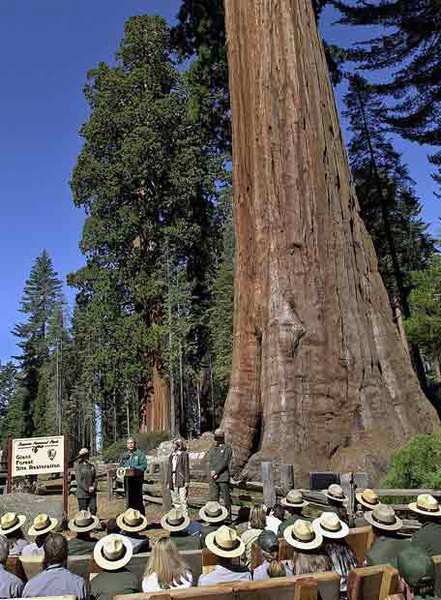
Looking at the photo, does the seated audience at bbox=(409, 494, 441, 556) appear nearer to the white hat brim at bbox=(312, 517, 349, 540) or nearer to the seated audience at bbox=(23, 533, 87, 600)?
the white hat brim at bbox=(312, 517, 349, 540)

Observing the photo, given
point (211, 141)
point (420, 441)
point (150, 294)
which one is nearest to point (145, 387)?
point (150, 294)

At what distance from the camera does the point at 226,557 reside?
3854 millimetres

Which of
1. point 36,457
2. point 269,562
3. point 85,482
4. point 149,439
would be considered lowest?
point 269,562

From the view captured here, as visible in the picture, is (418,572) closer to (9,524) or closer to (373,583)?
(373,583)

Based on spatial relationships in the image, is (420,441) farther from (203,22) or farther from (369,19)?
(203,22)

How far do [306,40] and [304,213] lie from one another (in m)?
4.52

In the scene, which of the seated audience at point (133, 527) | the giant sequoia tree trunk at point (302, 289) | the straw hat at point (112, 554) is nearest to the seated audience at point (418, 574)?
the straw hat at point (112, 554)

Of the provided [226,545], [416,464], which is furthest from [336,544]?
[416,464]

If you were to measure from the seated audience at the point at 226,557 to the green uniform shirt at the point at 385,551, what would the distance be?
2.96 ft

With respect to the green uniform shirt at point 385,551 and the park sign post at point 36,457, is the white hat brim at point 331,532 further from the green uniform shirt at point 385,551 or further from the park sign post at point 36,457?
the park sign post at point 36,457

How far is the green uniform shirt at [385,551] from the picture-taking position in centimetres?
405

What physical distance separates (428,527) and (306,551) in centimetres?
112

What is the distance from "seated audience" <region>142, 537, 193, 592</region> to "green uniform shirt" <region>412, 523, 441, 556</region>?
183cm

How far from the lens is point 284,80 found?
13.1 metres
